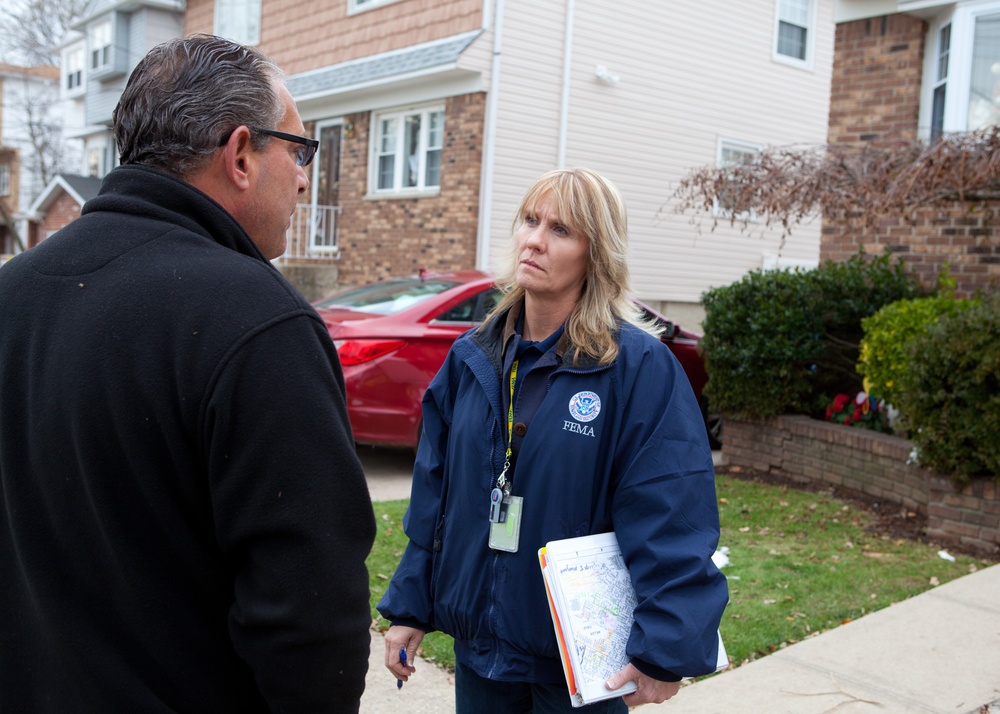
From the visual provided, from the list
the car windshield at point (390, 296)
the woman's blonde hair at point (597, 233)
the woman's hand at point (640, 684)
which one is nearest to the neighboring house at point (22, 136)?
the car windshield at point (390, 296)

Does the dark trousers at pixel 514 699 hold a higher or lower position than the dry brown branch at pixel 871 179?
lower

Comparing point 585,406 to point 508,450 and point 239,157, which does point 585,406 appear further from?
point 239,157

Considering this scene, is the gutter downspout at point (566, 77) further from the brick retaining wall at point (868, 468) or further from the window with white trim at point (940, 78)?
the brick retaining wall at point (868, 468)

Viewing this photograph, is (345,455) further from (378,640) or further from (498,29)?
(498,29)

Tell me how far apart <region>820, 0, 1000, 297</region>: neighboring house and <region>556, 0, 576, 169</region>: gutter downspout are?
5.72 meters

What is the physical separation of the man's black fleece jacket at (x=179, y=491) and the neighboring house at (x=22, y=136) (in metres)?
40.5

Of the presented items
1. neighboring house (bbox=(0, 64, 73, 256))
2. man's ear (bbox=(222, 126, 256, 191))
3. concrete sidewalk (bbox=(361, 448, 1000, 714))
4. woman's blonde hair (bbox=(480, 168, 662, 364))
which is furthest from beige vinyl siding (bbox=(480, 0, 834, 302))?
neighboring house (bbox=(0, 64, 73, 256))

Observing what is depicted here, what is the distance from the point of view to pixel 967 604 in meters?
4.82

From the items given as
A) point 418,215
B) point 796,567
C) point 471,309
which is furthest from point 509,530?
point 418,215

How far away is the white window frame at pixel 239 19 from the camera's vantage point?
19.5 m

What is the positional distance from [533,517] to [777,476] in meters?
6.20

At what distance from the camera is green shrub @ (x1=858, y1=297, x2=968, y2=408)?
710cm

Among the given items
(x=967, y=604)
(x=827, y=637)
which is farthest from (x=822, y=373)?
(x=827, y=637)

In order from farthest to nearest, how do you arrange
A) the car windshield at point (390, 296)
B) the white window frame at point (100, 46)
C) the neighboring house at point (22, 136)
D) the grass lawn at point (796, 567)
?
1. the neighboring house at point (22, 136)
2. the white window frame at point (100, 46)
3. the car windshield at point (390, 296)
4. the grass lawn at point (796, 567)
